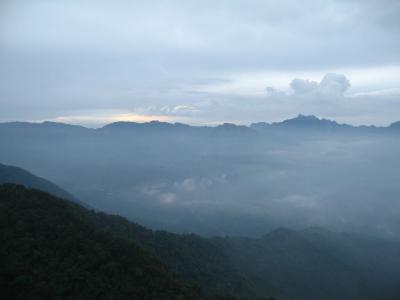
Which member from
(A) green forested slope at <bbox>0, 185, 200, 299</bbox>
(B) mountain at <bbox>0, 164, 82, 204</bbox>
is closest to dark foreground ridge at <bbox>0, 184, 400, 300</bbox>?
(A) green forested slope at <bbox>0, 185, 200, 299</bbox>

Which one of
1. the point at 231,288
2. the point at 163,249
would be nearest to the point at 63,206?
the point at 163,249

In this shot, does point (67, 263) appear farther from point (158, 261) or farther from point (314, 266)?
point (314, 266)

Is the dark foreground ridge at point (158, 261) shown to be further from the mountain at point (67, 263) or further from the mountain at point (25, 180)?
the mountain at point (25, 180)

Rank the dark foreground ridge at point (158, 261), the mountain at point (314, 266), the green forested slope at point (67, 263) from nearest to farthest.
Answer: the green forested slope at point (67, 263) → the dark foreground ridge at point (158, 261) → the mountain at point (314, 266)

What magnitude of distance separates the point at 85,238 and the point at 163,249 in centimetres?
3967

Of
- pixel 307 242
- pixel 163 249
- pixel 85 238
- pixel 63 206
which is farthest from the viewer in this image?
pixel 307 242

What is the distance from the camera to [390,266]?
163m

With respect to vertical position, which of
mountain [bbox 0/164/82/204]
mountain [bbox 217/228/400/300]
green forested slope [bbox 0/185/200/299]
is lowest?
mountain [bbox 217/228/400/300]

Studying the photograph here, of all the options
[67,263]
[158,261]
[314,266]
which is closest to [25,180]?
[314,266]

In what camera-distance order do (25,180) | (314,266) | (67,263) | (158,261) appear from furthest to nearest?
(25,180) → (314,266) → (158,261) → (67,263)

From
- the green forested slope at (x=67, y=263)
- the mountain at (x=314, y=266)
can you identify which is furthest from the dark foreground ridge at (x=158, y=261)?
the mountain at (x=314, y=266)

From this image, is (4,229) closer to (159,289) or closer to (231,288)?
(159,289)

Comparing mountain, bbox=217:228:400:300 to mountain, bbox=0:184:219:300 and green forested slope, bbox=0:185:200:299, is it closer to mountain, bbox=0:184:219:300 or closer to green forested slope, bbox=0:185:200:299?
mountain, bbox=0:184:219:300

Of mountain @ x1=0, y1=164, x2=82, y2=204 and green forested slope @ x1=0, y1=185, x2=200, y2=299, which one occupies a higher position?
green forested slope @ x1=0, y1=185, x2=200, y2=299
